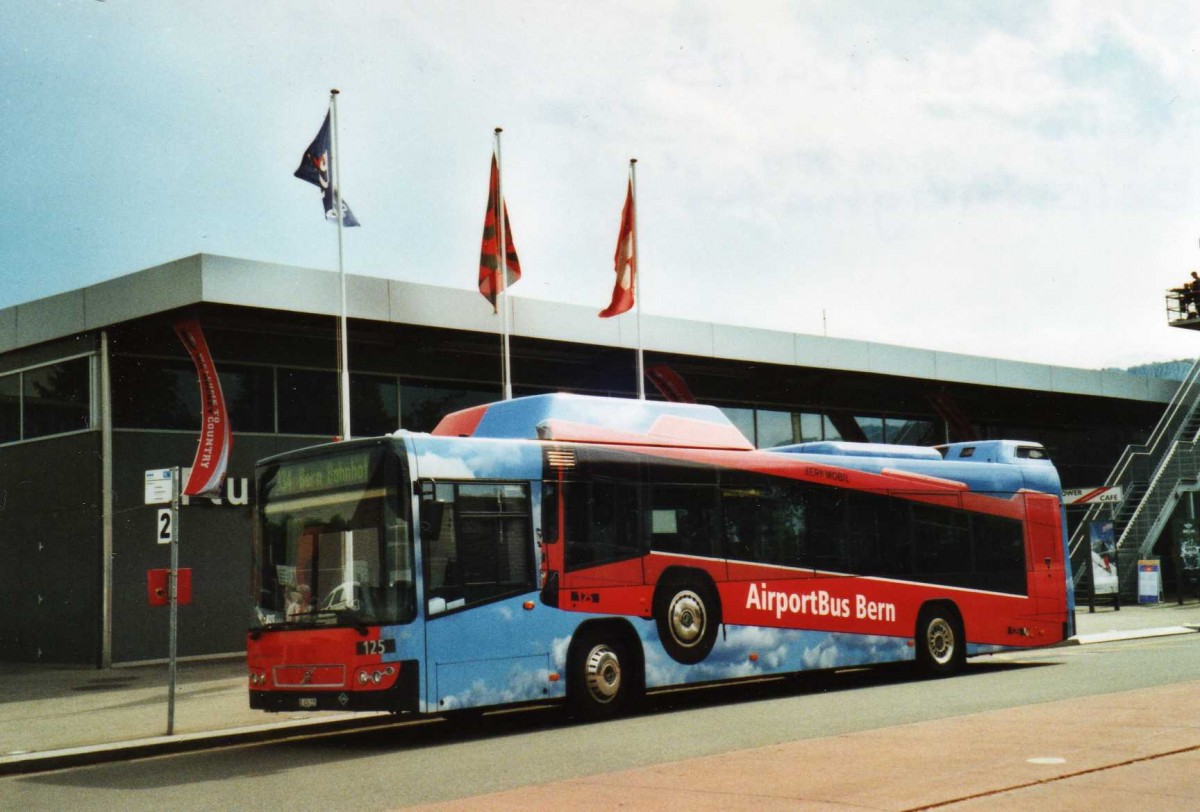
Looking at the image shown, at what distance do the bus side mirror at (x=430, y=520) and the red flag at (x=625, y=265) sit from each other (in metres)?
14.2

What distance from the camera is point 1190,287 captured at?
4797cm

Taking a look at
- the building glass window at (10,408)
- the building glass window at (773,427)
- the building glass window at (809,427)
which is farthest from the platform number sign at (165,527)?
the building glass window at (809,427)

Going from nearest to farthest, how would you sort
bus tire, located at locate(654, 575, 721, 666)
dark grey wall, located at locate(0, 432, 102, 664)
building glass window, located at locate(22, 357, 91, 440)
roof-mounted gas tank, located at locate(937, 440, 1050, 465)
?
bus tire, located at locate(654, 575, 721, 666) < roof-mounted gas tank, located at locate(937, 440, 1050, 465) < dark grey wall, located at locate(0, 432, 102, 664) < building glass window, located at locate(22, 357, 91, 440)

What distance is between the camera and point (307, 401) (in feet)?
86.2

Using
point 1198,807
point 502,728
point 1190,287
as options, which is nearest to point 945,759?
point 1198,807

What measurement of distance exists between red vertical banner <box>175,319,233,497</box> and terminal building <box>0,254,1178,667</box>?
15.7 inches

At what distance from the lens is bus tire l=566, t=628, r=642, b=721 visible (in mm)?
14430

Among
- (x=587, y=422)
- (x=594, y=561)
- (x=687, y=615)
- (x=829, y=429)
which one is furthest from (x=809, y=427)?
(x=594, y=561)

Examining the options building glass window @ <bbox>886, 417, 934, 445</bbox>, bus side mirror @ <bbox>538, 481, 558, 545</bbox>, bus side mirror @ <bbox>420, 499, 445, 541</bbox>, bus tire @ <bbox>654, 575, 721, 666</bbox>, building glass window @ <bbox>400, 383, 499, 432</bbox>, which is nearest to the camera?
bus side mirror @ <bbox>420, 499, 445, 541</bbox>

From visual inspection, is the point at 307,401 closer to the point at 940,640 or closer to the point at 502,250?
the point at 502,250

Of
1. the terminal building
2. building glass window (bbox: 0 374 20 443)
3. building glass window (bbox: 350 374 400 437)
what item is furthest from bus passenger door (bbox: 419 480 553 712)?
building glass window (bbox: 0 374 20 443)

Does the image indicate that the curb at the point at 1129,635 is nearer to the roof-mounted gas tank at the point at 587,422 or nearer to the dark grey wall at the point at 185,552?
the roof-mounted gas tank at the point at 587,422

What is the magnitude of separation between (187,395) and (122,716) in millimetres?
9488

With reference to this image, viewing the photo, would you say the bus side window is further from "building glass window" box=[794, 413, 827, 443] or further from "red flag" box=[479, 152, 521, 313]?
"building glass window" box=[794, 413, 827, 443]
